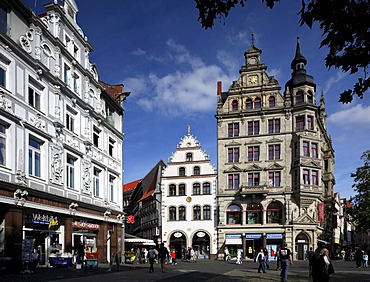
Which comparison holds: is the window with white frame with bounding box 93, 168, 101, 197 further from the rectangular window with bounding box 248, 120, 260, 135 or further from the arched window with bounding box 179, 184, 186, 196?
Result: the rectangular window with bounding box 248, 120, 260, 135

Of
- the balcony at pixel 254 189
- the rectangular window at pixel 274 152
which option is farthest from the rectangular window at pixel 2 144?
the rectangular window at pixel 274 152

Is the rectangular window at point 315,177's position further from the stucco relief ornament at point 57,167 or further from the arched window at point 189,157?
the stucco relief ornament at point 57,167

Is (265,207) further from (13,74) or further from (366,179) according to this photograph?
(13,74)

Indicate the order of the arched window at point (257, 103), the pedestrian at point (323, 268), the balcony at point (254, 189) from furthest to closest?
the arched window at point (257, 103) → the balcony at point (254, 189) → the pedestrian at point (323, 268)

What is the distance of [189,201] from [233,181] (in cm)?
600

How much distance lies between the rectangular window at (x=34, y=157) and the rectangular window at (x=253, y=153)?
116ft

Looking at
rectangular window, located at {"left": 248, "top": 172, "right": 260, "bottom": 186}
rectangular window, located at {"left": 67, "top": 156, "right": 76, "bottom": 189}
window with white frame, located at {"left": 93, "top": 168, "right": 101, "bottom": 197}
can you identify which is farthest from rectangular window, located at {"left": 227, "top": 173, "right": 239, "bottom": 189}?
rectangular window, located at {"left": 67, "top": 156, "right": 76, "bottom": 189}

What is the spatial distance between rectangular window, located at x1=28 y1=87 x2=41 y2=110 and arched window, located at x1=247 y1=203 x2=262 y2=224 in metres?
36.0

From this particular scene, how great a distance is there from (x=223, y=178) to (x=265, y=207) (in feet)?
20.2

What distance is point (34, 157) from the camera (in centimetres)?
2522

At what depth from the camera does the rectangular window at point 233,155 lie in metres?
58.0

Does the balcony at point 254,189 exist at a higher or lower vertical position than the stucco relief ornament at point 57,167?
lower


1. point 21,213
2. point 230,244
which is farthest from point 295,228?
point 21,213

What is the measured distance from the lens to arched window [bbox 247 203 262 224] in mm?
56438
